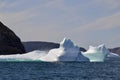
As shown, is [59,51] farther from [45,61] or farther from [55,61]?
[45,61]

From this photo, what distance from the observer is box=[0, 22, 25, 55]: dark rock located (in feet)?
490

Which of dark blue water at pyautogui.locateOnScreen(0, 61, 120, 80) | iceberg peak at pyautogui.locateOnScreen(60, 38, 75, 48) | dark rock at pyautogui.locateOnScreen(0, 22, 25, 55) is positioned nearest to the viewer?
dark blue water at pyautogui.locateOnScreen(0, 61, 120, 80)

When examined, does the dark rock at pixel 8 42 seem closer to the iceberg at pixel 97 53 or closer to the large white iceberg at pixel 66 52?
the iceberg at pixel 97 53

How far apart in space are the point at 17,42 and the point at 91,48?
54867 mm

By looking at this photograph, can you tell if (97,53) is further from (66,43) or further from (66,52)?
(66,43)

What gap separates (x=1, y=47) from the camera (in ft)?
496

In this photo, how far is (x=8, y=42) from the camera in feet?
516

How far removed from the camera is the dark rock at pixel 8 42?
490ft

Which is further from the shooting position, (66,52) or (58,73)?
(66,52)

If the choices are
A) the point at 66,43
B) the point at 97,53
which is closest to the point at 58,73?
the point at 66,43

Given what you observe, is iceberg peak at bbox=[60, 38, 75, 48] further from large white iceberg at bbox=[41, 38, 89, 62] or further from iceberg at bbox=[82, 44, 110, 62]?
iceberg at bbox=[82, 44, 110, 62]

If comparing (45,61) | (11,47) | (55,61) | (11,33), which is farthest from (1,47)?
(55,61)

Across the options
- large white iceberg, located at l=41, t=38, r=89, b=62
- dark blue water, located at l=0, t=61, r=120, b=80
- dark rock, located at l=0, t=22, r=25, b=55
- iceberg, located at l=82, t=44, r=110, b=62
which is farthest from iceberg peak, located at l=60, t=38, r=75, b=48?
dark rock, located at l=0, t=22, r=25, b=55

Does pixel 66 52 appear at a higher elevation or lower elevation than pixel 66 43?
lower
